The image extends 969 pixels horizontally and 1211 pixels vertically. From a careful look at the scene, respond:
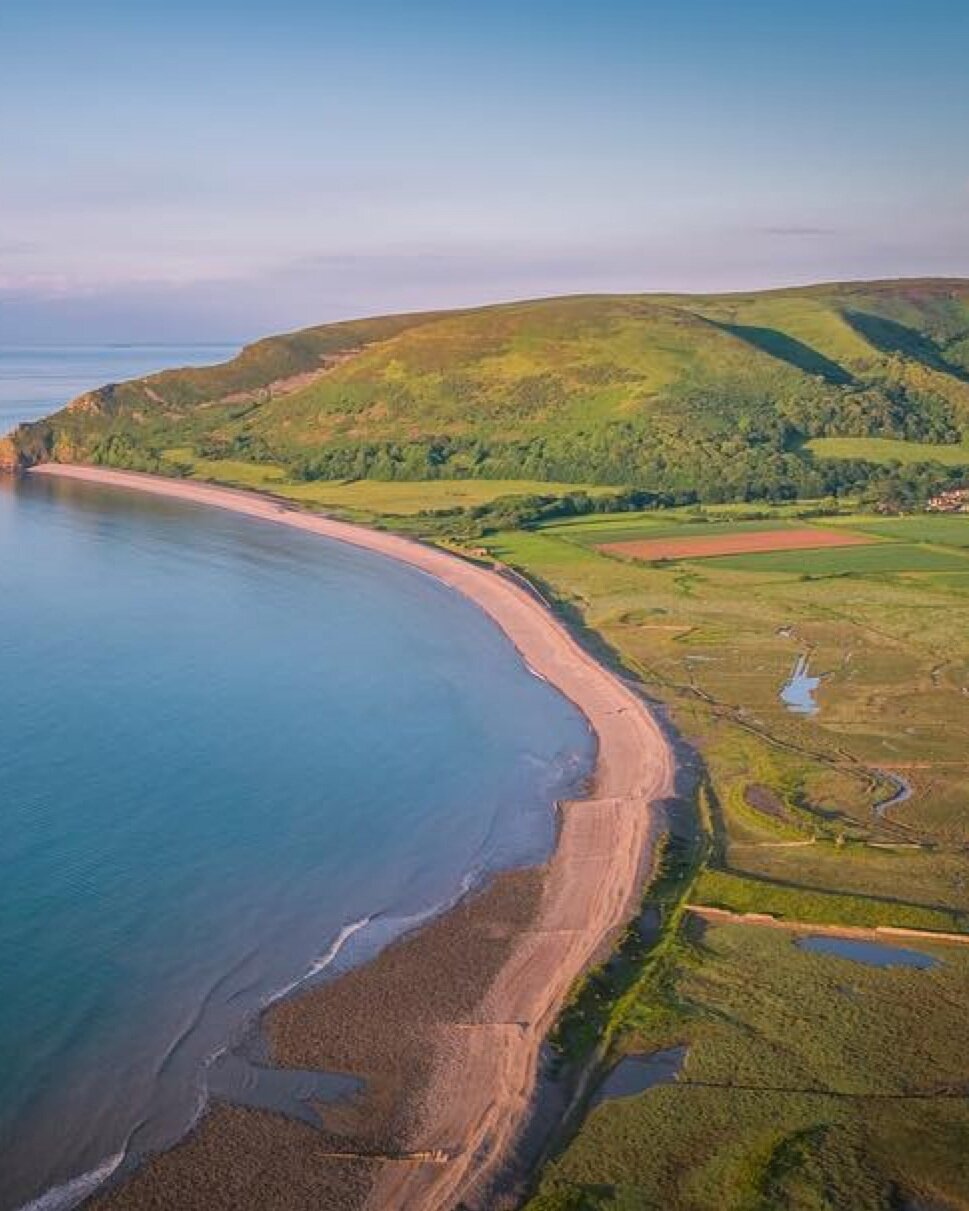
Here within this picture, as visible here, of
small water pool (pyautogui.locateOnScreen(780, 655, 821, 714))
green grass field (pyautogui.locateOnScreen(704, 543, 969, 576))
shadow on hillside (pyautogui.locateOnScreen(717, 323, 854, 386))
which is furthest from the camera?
shadow on hillside (pyautogui.locateOnScreen(717, 323, 854, 386))

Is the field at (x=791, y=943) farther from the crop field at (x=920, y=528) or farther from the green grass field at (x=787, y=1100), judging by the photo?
the crop field at (x=920, y=528)

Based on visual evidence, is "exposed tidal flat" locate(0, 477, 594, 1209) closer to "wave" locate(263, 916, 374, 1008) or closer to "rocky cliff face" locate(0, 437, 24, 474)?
"wave" locate(263, 916, 374, 1008)

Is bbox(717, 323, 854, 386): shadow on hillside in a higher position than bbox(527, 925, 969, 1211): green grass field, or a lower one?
higher

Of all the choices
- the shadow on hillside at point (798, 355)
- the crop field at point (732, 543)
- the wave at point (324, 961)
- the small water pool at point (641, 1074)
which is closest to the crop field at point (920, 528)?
the crop field at point (732, 543)

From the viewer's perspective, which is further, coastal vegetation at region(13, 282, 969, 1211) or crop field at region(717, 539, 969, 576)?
crop field at region(717, 539, 969, 576)

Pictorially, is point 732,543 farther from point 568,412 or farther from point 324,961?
point 324,961

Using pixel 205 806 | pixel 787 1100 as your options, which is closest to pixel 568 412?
pixel 205 806

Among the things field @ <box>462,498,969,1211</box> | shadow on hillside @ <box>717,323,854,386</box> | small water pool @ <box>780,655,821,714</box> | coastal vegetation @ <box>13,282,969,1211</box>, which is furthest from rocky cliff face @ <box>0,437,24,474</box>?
small water pool @ <box>780,655,821,714</box>
